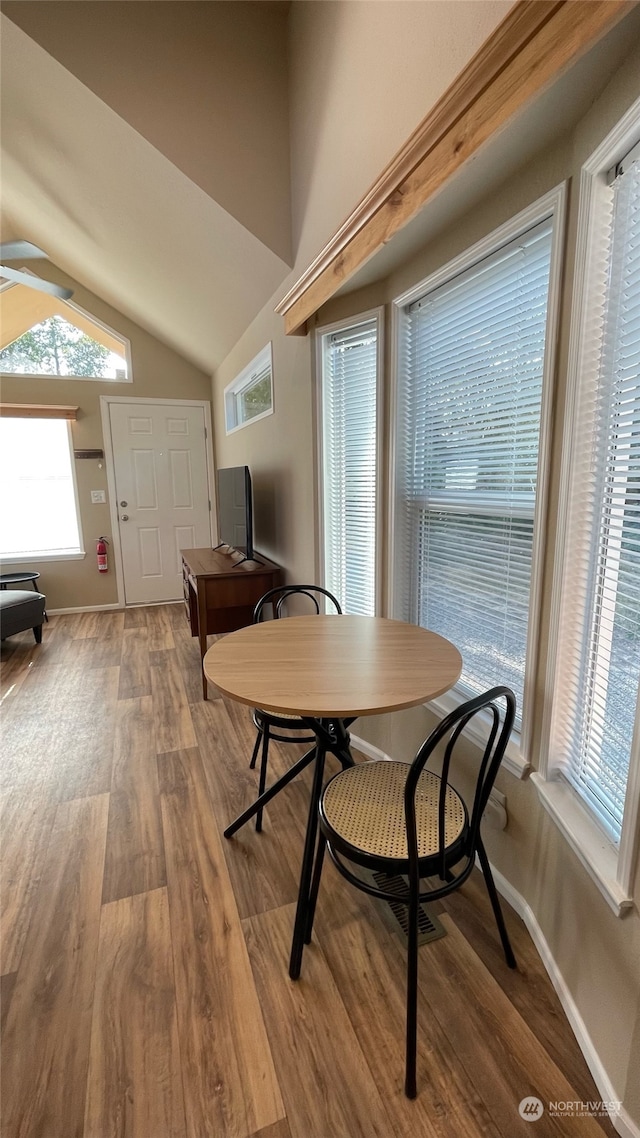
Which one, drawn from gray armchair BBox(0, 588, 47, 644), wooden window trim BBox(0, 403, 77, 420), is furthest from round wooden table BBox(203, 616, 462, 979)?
wooden window trim BBox(0, 403, 77, 420)

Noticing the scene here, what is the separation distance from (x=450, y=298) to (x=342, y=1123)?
2.25m

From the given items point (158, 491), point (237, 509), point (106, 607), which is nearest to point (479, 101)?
point (237, 509)

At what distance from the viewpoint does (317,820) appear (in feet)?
4.25

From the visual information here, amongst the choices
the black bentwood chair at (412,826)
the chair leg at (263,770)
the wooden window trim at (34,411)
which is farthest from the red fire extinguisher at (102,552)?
the black bentwood chair at (412,826)

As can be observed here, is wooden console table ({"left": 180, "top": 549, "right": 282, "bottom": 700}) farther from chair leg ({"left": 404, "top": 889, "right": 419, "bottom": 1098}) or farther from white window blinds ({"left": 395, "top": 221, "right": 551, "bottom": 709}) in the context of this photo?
chair leg ({"left": 404, "top": 889, "right": 419, "bottom": 1098})

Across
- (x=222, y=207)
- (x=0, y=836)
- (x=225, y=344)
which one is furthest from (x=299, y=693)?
(x=225, y=344)

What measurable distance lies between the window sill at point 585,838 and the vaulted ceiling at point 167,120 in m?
2.64

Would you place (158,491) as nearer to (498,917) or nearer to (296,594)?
(296,594)

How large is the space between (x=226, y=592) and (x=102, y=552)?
99.4 inches

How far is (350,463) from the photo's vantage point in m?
2.27

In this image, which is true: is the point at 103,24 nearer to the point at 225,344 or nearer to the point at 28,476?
the point at 225,344

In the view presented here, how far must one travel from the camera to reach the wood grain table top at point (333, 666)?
114cm

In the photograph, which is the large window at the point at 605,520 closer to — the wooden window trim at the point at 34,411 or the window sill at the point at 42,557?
the wooden window trim at the point at 34,411

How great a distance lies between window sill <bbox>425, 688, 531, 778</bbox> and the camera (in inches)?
53.7
